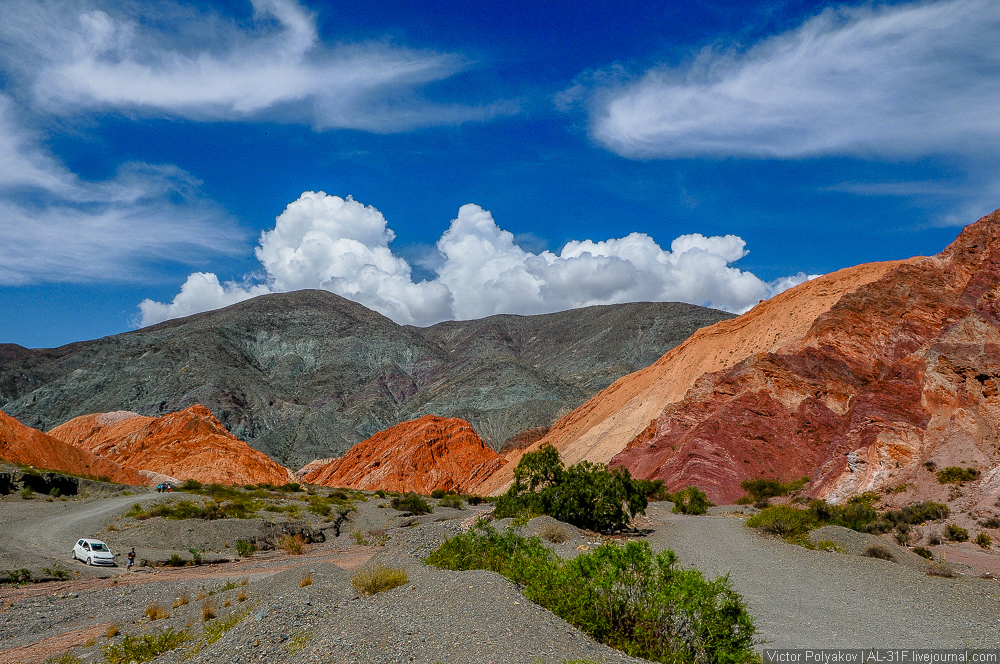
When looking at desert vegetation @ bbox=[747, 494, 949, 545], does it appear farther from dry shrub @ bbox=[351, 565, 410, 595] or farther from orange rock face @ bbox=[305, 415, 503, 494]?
orange rock face @ bbox=[305, 415, 503, 494]

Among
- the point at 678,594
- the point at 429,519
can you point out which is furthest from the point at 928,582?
the point at 429,519

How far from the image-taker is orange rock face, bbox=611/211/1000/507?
25.2 m

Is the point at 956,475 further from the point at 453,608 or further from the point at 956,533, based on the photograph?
the point at 453,608

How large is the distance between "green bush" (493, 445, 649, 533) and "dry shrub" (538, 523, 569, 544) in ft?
10.9

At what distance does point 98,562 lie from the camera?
2016 cm

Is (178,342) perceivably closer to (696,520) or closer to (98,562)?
(98,562)

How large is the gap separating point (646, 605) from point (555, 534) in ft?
35.8

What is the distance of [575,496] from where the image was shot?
862 inches

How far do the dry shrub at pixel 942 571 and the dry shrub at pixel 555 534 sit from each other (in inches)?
362

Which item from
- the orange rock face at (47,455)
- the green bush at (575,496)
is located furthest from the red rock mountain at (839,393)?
the orange rock face at (47,455)

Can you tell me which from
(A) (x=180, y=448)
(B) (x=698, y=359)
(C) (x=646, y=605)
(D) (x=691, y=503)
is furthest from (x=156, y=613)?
(A) (x=180, y=448)

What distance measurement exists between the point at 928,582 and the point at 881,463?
16.0 metres

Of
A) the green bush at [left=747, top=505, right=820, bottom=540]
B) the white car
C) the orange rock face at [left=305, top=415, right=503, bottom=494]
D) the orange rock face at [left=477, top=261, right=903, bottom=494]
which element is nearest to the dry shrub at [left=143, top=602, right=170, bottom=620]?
the white car

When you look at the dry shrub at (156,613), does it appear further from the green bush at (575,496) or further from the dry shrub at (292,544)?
the green bush at (575,496)
